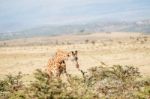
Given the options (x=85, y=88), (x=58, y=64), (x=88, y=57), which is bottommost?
(x=88, y=57)

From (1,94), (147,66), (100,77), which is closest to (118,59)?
(147,66)

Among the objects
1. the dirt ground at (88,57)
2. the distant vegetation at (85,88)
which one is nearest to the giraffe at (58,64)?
the distant vegetation at (85,88)

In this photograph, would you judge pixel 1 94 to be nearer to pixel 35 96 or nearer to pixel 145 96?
pixel 35 96

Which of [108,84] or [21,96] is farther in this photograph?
[108,84]

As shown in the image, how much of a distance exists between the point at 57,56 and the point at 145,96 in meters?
5.68

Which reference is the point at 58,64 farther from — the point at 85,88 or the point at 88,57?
the point at 88,57

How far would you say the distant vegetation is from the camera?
14680 millimetres

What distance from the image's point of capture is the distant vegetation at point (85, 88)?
48.2 ft

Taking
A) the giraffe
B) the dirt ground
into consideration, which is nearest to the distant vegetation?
the giraffe

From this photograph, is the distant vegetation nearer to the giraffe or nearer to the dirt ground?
the giraffe

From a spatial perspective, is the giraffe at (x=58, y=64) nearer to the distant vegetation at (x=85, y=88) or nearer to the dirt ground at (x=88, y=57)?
A: the distant vegetation at (x=85, y=88)

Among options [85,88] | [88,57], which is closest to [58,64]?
[85,88]

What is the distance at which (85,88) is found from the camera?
55.4ft

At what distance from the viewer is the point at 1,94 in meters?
16.9
